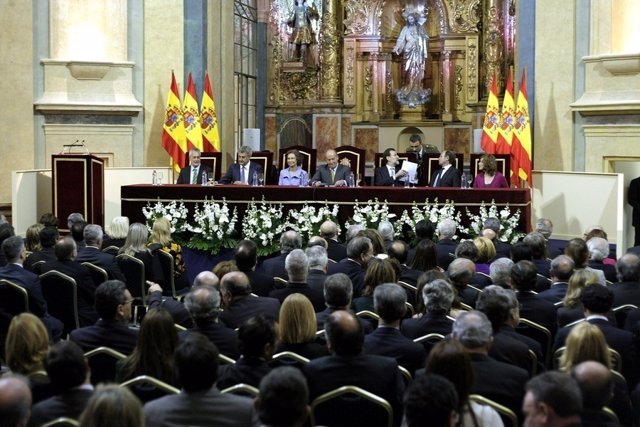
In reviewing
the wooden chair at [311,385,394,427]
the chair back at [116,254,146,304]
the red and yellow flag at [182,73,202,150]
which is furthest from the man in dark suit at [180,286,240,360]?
the red and yellow flag at [182,73,202,150]

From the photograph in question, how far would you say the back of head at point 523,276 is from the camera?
246 inches

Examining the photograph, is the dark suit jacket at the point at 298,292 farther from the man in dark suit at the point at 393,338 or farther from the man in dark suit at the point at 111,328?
the man in dark suit at the point at 111,328

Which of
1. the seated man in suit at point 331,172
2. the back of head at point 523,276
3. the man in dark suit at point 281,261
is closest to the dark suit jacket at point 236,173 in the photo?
the seated man in suit at point 331,172

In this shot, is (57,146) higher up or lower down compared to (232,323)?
higher up

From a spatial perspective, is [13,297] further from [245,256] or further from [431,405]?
[431,405]

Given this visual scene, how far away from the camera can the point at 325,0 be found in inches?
785

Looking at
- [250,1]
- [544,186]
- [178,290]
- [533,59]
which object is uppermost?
[250,1]

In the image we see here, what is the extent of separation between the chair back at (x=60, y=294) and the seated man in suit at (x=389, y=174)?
617 cm

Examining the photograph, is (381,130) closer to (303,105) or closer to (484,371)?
(303,105)

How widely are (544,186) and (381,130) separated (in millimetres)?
6741

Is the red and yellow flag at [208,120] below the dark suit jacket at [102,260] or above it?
above

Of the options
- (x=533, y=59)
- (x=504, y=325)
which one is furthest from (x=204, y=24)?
(x=504, y=325)

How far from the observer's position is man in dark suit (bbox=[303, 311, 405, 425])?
4.57 meters

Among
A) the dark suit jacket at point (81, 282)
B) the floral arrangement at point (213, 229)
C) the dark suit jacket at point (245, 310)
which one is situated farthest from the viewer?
the floral arrangement at point (213, 229)
